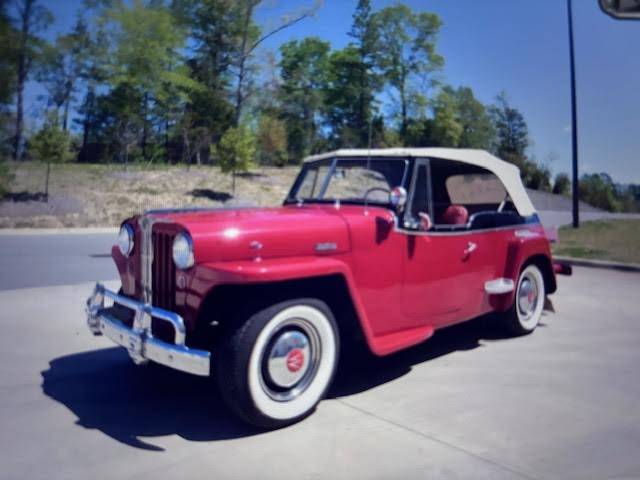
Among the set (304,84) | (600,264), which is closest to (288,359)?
(600,264)

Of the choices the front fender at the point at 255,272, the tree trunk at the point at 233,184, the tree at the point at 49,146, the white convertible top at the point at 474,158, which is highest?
the tree at the point at 49,146

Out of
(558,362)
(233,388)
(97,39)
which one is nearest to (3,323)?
(233,388)

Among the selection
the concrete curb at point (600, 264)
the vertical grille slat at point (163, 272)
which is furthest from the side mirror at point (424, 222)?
the concrete curb at point (600, 264)

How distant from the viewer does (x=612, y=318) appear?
628cm

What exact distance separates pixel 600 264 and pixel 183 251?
9.48m

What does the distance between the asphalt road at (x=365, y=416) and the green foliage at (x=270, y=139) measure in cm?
2850

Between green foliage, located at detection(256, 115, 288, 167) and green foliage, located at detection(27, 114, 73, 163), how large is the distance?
13.1 metres

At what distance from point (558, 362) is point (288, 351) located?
2.65 metres

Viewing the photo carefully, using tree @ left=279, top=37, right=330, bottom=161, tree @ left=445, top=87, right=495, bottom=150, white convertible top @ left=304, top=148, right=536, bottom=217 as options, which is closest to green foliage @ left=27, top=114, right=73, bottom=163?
tree @ left=279, top=37, right=330, bottom=161

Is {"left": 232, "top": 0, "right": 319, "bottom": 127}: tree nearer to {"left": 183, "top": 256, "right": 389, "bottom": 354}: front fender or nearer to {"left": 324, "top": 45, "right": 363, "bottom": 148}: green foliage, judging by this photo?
{"left": 324, "top": 45, "right": 363, "bottom": 148}: green foliage

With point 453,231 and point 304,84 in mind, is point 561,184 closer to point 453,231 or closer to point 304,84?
point 304,84

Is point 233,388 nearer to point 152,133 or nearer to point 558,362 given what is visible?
point 558,362

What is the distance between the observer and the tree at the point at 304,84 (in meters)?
37.4

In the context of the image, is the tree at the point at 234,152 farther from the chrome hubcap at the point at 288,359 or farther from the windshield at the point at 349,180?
the chrome hubcap at the point at 288,359
